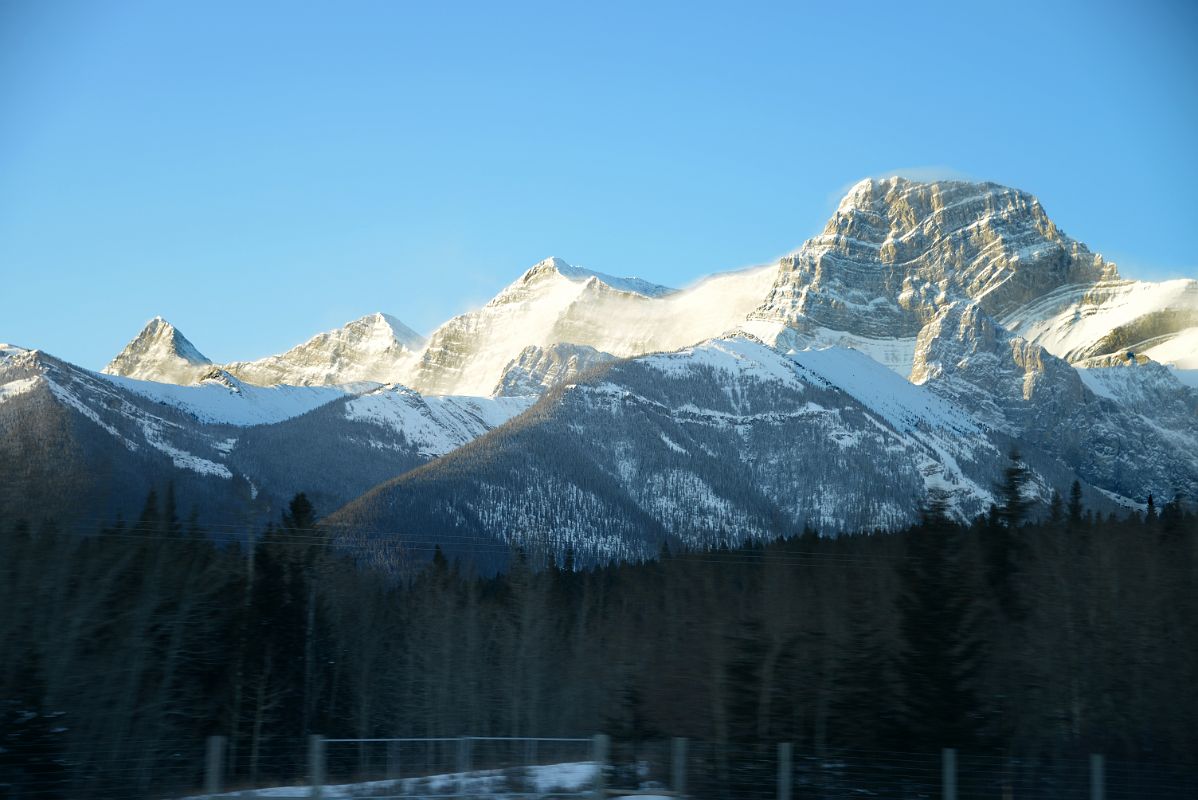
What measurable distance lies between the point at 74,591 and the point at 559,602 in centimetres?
4114

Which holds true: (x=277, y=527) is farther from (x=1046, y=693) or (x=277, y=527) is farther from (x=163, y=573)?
(x=1046, y=693)

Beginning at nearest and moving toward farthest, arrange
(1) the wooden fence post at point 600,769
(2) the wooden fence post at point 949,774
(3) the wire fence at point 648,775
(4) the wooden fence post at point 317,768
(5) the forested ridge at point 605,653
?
1. (4) the wooden fence post at point 317,768
2. (1) the wooden fence post at point 600,769
3. (3) the wire fence at point 648,775
4. (2) the wooden fence post at point 949,774
5. (5) the forested ridge at point 605,653

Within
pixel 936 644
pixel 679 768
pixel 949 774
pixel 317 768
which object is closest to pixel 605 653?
pixel 936 644

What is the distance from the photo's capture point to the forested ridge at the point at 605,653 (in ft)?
138

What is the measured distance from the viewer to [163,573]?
49.4 m

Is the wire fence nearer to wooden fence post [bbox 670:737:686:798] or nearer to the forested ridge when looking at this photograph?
wooden fence post [bbox 670:737:686:798]

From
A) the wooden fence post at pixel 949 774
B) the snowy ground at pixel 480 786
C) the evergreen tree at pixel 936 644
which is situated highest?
the evergreen tree at pixel 936 644

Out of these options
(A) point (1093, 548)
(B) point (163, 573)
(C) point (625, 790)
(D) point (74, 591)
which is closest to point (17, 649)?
(D) point (74, 591)

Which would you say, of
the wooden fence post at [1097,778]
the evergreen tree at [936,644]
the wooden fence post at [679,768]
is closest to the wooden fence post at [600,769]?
the wooden fence post at [679,768]

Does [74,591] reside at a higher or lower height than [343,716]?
higher

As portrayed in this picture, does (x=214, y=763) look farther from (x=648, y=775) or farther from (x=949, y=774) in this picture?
(x=949, y=774)

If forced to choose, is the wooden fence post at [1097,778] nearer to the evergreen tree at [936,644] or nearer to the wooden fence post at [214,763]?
the evergreen tree at [936,644]

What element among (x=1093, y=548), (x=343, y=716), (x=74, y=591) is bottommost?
(x=343, y=716)

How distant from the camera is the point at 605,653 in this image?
69.7 metres
